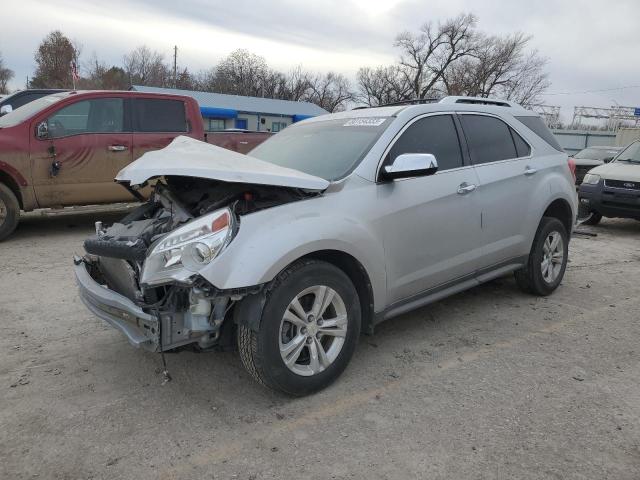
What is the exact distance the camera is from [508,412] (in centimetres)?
303

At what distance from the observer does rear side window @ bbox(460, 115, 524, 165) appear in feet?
14.2

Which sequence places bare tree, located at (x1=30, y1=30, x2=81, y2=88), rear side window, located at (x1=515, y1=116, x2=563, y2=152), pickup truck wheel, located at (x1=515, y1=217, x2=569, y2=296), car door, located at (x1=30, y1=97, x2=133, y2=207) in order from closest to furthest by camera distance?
pickup truck wheel, located at (x1=515, y1=217, x2=569, y2=296)
rear side window, located at (x1=515, y1=116, x2=563, y2=152)
car door, located at (x1=30, y1=97, x2=133, y2=207)
bare tree, located at (x1=30, y1=30, x2=81, y2=88)

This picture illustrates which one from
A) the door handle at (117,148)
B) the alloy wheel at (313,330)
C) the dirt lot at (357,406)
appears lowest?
the dirt lot at (357,406)

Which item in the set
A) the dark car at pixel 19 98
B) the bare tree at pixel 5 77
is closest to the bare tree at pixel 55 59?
the bare tree at pixel 5 77

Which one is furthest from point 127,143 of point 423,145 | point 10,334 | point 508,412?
Answer: point 508,412

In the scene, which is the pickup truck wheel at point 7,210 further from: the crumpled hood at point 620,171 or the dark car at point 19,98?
the crumpled hood at point 620,171

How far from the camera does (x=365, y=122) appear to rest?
3.96 m

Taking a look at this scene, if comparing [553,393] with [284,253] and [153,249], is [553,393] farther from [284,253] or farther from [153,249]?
[153,249]

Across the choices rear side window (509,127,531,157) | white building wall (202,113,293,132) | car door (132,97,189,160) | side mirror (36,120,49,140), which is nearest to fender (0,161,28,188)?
side mirror (36,120,49,140)

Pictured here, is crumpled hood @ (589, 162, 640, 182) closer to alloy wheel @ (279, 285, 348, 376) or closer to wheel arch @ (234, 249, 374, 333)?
wheel arch @ (234, 249, 374, 333)

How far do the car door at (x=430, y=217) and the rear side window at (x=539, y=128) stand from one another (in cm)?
124

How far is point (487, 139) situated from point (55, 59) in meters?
77.0

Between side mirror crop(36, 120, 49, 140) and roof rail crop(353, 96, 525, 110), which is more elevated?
roof rail crop(353, 96, 525, 110)

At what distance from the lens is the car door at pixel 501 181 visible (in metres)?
4.29
